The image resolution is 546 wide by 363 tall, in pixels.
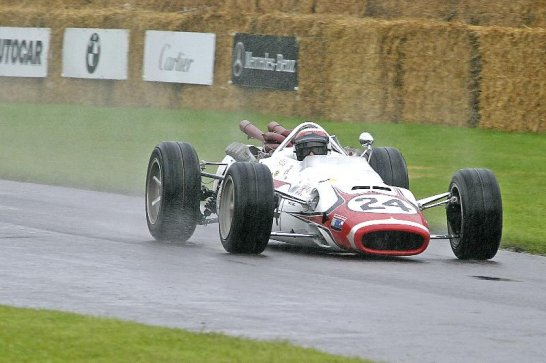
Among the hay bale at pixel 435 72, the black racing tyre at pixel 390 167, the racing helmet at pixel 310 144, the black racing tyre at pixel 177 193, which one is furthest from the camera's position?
the hay bale at pixel 435 72

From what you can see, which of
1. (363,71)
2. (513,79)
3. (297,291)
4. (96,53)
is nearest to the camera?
(297,291)

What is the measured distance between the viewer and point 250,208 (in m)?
12.1

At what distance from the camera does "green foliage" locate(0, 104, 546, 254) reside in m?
20.0

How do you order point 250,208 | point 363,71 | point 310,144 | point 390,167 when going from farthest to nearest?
point 363,71 → point 390,167 → point 310,144 → point 250,208

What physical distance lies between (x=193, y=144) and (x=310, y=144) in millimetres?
12648

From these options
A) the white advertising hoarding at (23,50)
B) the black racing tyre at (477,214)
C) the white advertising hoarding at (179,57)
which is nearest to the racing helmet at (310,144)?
the black racing tyre at (477,214)

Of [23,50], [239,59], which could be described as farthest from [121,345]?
[23,50]

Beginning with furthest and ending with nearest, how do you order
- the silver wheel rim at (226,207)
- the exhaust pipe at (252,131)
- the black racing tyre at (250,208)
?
the exhaust pipe at (252,131) < the silver wheel rim at (226,207) < the black racing tyre at (250,208)

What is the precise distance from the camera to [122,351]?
25.2 feet

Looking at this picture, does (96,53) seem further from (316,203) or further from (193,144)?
(316,203)

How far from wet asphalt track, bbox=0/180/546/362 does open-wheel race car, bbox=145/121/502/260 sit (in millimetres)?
188

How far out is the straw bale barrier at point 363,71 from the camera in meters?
28.4

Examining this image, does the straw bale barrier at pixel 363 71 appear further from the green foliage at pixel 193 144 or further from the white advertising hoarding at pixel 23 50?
the white advertising hoarding at pixel 23 50

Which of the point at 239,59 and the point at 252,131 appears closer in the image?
the point at 252,131
